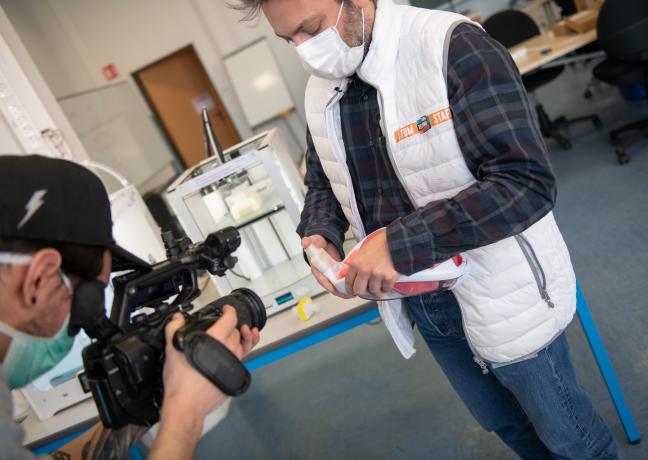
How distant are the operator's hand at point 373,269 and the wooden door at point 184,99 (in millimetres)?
6268

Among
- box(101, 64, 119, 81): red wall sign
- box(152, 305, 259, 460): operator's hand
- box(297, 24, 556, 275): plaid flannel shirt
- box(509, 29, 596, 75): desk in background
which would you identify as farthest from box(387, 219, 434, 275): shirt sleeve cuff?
box(101, 64, 119, 81): red wall sign

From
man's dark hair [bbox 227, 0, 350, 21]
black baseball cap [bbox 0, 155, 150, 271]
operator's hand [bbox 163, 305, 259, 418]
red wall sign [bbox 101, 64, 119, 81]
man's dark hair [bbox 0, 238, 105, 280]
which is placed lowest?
operator's hand [bbox 163, 305, 259, 418]

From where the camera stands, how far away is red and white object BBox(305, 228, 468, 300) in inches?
38.6

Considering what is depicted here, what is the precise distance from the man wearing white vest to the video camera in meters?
0.27

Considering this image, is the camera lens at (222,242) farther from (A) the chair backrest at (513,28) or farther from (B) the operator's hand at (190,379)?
(A) the chair backrest at (513,28)

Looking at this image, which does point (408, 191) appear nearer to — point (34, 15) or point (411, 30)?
point (411, 30)

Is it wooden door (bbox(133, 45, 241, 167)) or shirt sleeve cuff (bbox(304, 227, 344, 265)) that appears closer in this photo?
shirt sleeve cuff (bbox(304, 227, 344, 265))

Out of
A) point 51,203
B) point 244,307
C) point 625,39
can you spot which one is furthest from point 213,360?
point 625,39

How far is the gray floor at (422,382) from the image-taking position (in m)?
1.97

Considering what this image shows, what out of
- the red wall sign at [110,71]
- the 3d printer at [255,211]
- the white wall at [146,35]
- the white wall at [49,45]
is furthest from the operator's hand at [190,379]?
the red wall sign at [110,71]

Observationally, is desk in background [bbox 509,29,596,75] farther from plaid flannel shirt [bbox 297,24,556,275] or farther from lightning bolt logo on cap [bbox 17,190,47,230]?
lightning bolt logo on cap [bbox 17,190,47,230]

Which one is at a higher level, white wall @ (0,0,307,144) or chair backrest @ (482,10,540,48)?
white wall @ (0,0,307,144)

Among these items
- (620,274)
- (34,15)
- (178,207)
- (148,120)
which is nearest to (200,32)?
(148,120)

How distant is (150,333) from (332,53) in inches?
26.4
